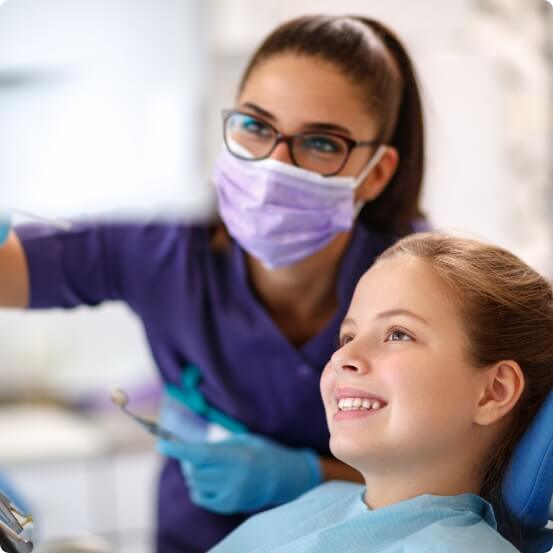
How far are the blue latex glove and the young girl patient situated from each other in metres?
0.24

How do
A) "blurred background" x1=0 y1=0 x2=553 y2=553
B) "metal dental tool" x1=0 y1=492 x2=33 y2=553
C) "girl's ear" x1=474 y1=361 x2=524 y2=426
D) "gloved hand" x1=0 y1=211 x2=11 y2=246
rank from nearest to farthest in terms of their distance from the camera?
1. "metal dental tool" x1=0 y1=492 x2=33 y2=553
2. "girl's ear" x1=474 y1=361 x2=524 y2=426
3. "gloved hand" x1=0 y1=211 x2=11 y2=246
4. "blurred background" x1=0 y1=0 x2=553 y2=553

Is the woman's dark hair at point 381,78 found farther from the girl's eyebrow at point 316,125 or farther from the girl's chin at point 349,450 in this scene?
the girl's chin at point 349,450

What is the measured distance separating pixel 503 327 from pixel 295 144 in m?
0.42

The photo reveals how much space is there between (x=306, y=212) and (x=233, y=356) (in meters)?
0.28

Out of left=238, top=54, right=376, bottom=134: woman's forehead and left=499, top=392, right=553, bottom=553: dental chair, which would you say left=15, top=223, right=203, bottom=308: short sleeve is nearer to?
left=238, top=54, right=376, bottom=134: woman's forehead

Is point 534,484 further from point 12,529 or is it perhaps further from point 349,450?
point 12,529

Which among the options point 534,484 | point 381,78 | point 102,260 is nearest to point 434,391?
point 534,484

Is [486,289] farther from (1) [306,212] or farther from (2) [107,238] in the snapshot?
(2) [107,238]

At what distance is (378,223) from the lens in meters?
1.45

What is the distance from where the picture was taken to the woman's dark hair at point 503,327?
1.07 metres

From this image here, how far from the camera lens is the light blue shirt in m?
0.99

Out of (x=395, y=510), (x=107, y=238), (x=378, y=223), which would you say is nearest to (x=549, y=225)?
(x=378, y=223)

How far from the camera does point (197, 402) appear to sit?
58.4 inches

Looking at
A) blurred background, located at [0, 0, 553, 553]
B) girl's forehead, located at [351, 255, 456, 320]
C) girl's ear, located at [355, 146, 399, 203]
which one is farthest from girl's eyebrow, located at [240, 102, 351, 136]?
blurred background, located at [0, 0, 553, 553]
